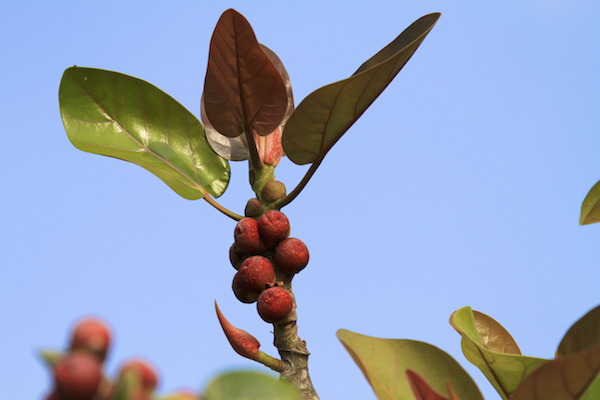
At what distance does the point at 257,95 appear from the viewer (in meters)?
1.24

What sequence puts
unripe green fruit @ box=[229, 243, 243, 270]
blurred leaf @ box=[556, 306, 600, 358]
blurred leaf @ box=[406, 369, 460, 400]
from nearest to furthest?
blurred leaf @ box=[406, 369, 460, 400]
blurred leaf @ box=[556, 306, 600, 358]
unripe green fruit @ box=[229, 243, 243, 270]

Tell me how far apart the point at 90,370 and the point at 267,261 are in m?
0.85

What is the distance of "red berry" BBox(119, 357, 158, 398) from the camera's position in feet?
1.24

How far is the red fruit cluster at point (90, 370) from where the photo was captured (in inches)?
13.9

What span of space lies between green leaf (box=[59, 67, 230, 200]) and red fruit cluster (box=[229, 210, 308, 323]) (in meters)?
0.21

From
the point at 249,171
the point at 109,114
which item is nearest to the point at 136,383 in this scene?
the point at 249,171

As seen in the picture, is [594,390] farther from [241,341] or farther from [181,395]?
[181,395]

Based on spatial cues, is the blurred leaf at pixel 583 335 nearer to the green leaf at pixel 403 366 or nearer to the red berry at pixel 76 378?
the green leaf at pixel 403 366

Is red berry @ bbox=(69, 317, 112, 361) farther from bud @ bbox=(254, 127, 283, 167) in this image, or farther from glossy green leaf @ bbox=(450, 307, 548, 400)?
bud @ bbox=(254, 127, 283, 167)

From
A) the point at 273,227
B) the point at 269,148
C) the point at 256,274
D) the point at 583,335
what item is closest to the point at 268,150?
the point at 269,148

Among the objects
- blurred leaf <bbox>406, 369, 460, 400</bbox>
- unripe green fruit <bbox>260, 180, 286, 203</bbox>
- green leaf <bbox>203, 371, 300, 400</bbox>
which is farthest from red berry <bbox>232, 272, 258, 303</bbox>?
green leaf <bbox>203, 371, 300, 400</bbox>

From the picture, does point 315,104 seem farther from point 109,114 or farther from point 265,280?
point 109,114

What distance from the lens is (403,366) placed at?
872 millimetres

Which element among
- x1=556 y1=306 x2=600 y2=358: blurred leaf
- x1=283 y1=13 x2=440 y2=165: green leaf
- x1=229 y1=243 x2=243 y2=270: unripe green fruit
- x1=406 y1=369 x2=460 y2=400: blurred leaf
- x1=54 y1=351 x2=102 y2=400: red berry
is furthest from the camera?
x1=229 y1=243 x2=243 y2=270: unripe green fruit
